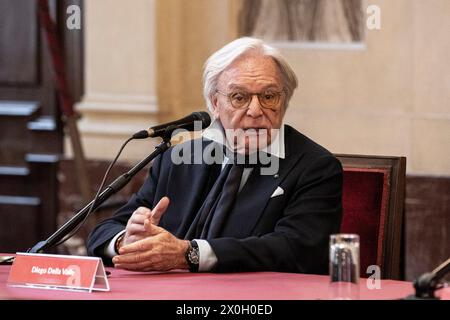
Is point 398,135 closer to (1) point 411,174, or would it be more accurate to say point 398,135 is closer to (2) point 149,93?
(1) point 411,174

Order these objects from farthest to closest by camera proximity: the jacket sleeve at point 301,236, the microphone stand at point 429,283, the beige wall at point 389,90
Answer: the beige wall at point 389,90 → the jacket sleeve at point 301,236 → the microphone stand at point 429,283

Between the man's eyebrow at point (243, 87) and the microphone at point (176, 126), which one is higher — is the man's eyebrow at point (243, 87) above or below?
above

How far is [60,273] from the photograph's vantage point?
2.75 m

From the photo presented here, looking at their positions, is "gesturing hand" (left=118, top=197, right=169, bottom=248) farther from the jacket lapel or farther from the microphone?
the jacket lapel

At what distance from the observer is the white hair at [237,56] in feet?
11.0

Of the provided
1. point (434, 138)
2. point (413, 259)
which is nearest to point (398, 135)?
point (434, 138)

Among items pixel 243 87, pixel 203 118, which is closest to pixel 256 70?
pixel 243 87

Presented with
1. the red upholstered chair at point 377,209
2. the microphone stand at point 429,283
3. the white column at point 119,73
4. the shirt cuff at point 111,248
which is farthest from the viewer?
the white column at point 119,73

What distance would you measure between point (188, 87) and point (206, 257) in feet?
8.91

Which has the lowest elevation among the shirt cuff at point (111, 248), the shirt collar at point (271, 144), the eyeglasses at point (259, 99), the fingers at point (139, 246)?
the shirt cuff at point (111, 248)

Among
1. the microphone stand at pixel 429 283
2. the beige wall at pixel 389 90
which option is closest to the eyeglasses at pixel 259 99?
the microphone stand at pixel 429 283

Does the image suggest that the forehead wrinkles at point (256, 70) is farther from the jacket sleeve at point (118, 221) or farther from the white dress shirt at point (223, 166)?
the jacket sleeve at point (118, 221)

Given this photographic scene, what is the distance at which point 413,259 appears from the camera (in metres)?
5.09

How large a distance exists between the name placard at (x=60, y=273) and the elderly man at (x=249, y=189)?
1.02ft
